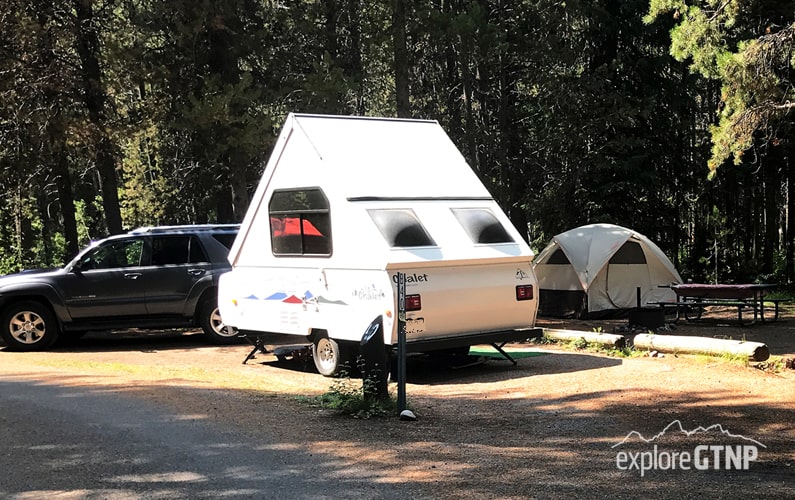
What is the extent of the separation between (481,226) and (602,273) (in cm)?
903

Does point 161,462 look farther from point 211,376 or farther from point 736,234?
point 736,234

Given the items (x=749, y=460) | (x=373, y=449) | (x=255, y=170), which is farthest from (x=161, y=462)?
(x=255, y=170)

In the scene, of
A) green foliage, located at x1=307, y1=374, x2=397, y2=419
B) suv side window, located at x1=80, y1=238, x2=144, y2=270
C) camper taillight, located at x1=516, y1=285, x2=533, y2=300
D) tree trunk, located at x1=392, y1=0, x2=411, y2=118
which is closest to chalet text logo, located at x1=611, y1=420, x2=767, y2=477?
green foliage, located at x1=307, y1=374, x2=397, y2=419

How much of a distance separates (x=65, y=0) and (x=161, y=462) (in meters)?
14.1

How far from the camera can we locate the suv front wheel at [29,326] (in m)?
13.1

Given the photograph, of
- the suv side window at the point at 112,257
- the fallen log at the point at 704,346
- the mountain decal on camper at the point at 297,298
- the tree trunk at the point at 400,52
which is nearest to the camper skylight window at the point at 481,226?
the mountain decal on camper at the point at 297,298

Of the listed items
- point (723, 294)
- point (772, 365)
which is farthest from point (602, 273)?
point (772, 365)

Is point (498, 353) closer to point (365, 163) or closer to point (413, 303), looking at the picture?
point (413, 303)

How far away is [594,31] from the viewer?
2300 cm

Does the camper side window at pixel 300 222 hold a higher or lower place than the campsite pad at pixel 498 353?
higher

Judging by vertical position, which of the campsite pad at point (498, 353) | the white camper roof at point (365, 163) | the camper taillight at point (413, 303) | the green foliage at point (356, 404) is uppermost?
the white camper roof at point (365, 163)

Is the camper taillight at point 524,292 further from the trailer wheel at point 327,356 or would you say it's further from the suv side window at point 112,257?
the suv side window at point 112,257

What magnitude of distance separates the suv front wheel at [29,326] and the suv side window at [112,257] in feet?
3.30

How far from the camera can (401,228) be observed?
368 inches
